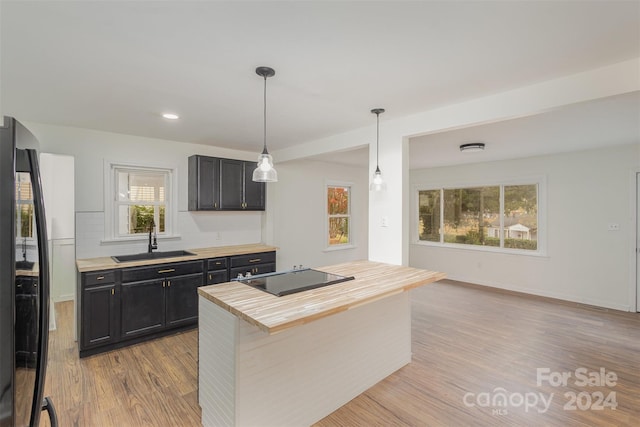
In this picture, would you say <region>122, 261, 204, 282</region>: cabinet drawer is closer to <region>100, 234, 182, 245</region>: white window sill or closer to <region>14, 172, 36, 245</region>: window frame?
<region>100, 234, 182, 245</region>: white window sill

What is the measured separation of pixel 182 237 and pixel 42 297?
3263 millimetres

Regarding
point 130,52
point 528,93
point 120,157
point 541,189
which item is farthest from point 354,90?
point 541,189

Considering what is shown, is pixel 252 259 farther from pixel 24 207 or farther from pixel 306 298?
pixel 24 207

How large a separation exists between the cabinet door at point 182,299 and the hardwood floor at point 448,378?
20 cm

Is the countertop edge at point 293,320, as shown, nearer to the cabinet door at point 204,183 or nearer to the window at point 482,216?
the cabinet door at point 204,183

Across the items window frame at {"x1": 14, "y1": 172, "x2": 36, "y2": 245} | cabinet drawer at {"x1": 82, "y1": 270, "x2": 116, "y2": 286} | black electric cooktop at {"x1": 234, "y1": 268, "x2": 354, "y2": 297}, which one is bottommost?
cabinet drawer at {"x1": 82, "y1": 270, "x2": 116, "y2": 286}

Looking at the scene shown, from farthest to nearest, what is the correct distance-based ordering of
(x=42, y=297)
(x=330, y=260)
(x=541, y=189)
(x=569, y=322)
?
1. (x=330, y=260)
2. (x=541, y=189)
3. (x=569, y=322)
4. (x=42, y=297)

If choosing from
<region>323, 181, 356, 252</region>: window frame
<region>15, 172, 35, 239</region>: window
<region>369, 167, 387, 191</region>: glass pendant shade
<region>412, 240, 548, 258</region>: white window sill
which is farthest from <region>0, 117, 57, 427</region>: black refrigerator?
<region>412, 240, 548, 258</region>: white window sill

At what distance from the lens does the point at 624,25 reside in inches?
60.9

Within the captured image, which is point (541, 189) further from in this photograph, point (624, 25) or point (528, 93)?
point (624, 25)

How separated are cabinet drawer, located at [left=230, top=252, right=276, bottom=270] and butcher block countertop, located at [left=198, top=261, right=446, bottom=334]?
1.95 metres

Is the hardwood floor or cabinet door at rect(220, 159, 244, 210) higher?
cabinet door at rect(220, 159, 244, 210)

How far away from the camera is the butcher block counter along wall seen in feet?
9.95

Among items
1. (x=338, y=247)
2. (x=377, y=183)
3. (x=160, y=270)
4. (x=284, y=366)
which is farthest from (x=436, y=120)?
(x=338, y=247)
